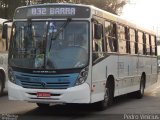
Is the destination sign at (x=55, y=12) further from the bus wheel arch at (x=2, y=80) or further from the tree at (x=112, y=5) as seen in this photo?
the tree at (x=112, y=5)

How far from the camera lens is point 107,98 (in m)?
16.0

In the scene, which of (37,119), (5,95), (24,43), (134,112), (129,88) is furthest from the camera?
(5,95)

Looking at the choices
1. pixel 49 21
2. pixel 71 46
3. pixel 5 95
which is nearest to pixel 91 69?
pixel 71 46

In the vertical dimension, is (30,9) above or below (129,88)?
above

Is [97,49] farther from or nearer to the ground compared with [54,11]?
nearer to the ground

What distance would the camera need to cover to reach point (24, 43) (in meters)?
14.6

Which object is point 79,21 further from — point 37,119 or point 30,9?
point 37,119

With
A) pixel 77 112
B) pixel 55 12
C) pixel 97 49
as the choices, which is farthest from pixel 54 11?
pixel 77 112

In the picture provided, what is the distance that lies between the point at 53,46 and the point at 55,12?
100 centimetres

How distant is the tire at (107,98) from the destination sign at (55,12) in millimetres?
2689

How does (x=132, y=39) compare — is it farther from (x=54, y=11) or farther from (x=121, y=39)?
(x=54, y=11)

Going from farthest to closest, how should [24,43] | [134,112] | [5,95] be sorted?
[5,95] < [134,112] < [24,43]

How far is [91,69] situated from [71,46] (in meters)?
0.83

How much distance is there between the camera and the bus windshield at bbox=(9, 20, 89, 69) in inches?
552
